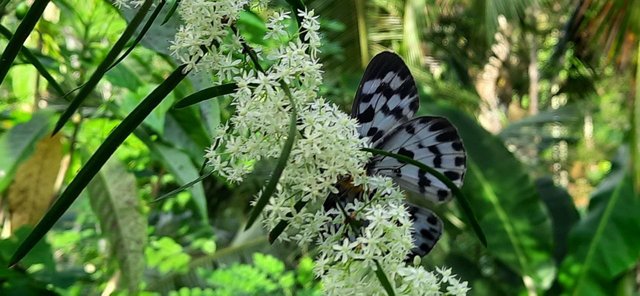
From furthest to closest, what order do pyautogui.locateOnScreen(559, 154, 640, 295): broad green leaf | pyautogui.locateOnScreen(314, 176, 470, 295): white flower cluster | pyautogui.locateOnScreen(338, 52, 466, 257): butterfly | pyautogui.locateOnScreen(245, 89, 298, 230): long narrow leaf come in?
pyautogui.locateOnScreen(559, 154, 640, 295): broad green leaf < pyautogui.locateOnScreen(338, 52, 466, 257): butterfly < pyautogui.locateOnScreen(314, 176, 470, 295): white flower cluster < pyautogui.locateOnScreen(245, 89, 298, 230): long narrow leaf

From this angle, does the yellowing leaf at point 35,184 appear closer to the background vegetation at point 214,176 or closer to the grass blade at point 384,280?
the background vegetation at point 214,176

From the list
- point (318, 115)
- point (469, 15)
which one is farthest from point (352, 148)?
point (469, 15)

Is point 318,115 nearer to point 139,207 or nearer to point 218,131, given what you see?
point 218,131

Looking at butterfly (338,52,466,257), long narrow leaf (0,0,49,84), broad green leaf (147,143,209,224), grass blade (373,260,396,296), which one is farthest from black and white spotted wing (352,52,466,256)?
broad green leaf (147,143,209,224)

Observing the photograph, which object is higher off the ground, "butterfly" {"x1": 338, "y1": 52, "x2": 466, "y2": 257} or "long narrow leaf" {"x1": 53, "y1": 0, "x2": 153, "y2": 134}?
"long narrow leaf" {"x1": 53, "y1": 0, "x2": 153, "y2": 134}

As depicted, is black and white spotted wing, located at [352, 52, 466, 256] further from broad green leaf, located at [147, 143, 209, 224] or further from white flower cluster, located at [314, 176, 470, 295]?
broad green leaf, located at [147, 143, 209, 224]

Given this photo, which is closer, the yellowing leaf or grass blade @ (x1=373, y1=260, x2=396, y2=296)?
grass blade @ (x1=373, y1=260, x2=396, y2=296)

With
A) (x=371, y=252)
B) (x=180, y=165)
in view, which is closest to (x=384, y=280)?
(x=371, y=252)

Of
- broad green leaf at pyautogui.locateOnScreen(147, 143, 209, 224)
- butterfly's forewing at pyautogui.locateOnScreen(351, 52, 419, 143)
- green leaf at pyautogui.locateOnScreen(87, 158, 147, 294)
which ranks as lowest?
green leaf at pyautogui.locateOnScreen(87, 158, 147, 294)
